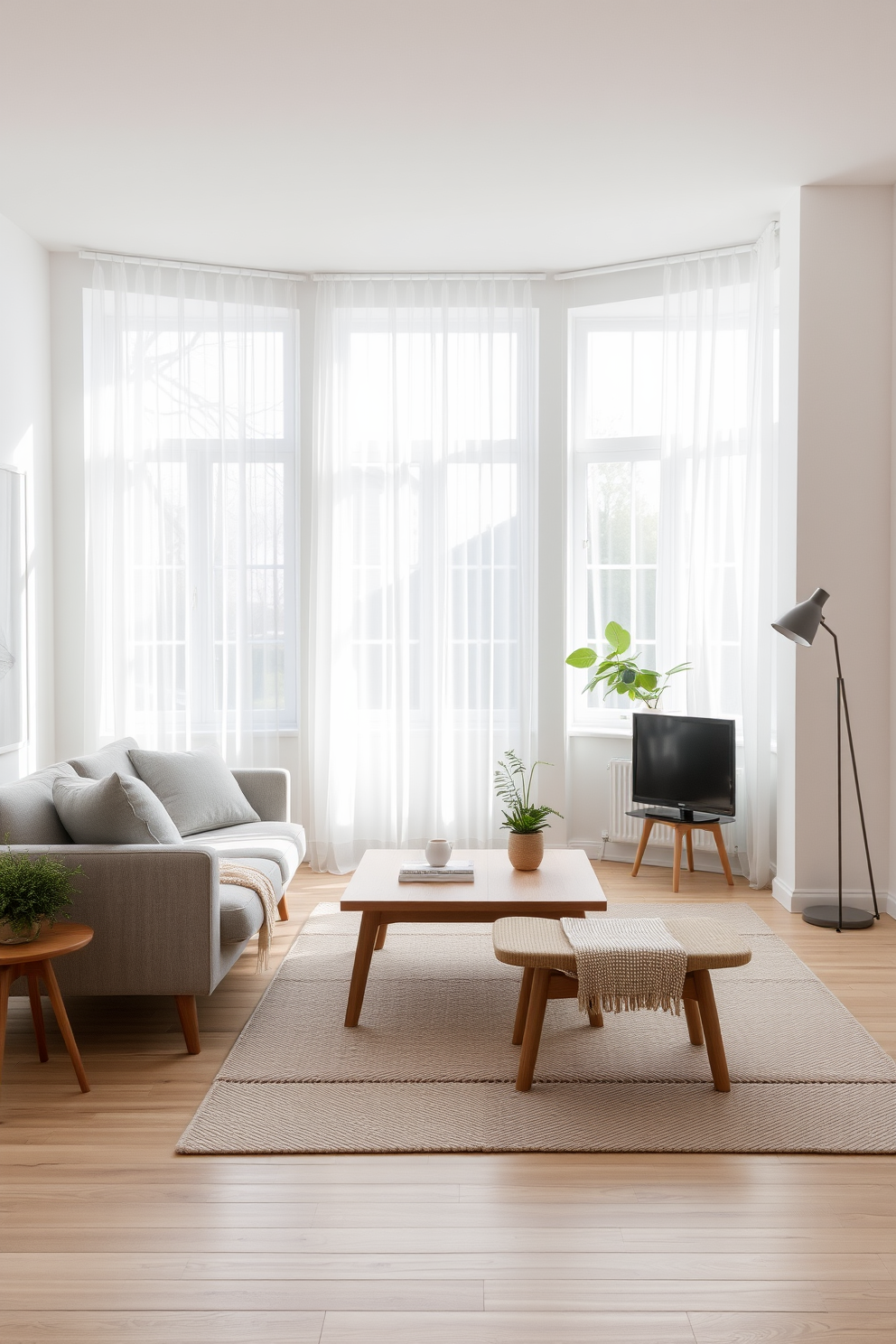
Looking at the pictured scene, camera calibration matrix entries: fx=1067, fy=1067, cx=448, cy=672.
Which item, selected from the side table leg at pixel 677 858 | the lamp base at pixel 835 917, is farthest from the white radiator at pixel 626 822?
the lamp base at pixel 835 917

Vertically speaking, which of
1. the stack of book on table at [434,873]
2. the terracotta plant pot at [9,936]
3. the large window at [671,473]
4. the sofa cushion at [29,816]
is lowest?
the stack of book on table at [434,873]

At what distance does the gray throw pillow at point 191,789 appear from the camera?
4.32 metres

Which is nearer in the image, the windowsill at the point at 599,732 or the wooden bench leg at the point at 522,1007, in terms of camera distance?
the wooden bench leg at the point at 522,1007

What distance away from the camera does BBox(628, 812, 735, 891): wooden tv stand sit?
201 inches

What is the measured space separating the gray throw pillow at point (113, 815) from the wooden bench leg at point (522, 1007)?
120 cm

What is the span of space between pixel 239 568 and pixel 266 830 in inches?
68.7

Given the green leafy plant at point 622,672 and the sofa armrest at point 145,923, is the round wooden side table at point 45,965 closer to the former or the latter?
the sofa armrest at point 145,923

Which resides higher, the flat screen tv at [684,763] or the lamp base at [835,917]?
the flat screen tv at [684,763]

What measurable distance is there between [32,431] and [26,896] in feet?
10.4

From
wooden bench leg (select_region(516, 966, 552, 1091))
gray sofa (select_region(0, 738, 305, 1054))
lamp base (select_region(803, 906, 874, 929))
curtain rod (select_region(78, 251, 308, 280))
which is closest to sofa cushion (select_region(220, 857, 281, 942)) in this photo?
gray sofa (select_region(0, 738, 305, 1054))

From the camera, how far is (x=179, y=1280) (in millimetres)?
2066

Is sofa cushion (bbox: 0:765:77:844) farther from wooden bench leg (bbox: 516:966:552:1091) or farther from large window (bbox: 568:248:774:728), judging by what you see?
large window (bbox: 568:248:774:728)

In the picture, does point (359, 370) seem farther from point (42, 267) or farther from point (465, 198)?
point (42, 267)

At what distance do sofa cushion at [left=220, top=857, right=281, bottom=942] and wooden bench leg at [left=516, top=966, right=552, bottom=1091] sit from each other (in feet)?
3.16
